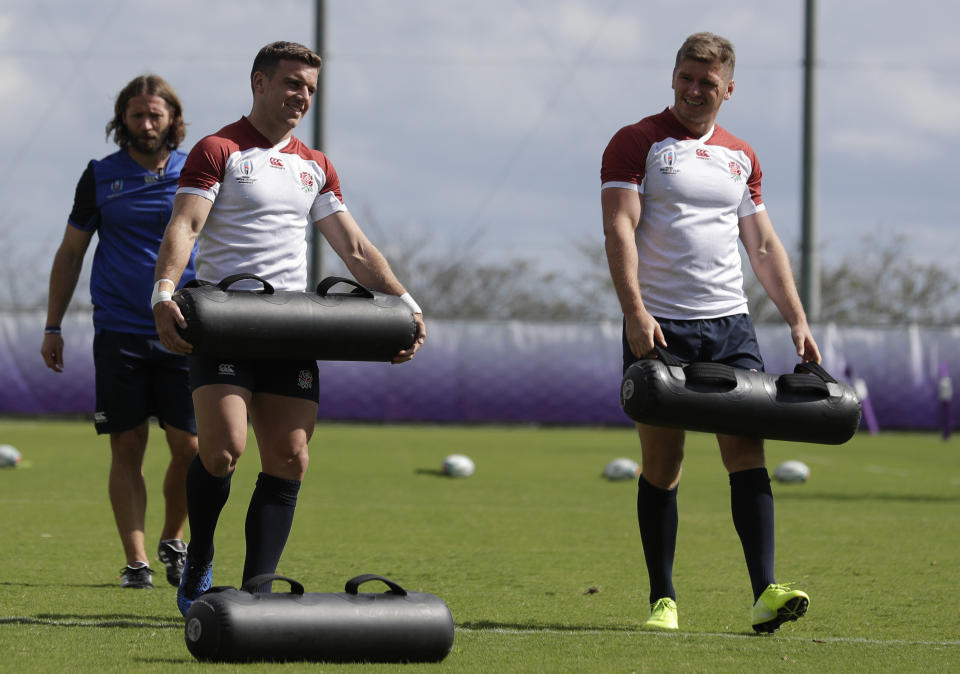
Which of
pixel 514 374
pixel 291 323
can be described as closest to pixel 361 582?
pixel 291 323

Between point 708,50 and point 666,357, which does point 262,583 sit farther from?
point 708,50

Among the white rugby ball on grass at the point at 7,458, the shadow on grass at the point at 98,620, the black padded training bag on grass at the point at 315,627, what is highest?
the black padded training bag on grass at the point at 315,627

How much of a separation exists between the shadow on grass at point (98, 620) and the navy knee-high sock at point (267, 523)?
367mm

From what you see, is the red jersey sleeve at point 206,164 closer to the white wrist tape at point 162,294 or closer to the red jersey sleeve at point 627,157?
the white wrist tape at point 162,294

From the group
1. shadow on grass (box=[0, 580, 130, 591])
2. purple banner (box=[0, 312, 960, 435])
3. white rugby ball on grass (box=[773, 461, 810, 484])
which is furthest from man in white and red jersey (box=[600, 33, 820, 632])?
purple banner (box=[0, 312, 960, 435])

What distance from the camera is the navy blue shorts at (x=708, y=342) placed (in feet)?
17.7

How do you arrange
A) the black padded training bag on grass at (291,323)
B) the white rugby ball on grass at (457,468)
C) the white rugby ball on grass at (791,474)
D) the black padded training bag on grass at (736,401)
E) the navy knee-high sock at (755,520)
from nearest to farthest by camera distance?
the black padded training bag on grass at (291,323) → the black padded training bag on grass at (736,401) → the navy knee-high sock at (755,520) → the white rugby ball on grass at (791,474) → the white rugby ball on grass at (457,468)

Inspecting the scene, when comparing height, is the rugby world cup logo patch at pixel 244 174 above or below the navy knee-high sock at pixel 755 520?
above

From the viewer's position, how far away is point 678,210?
543 centimetres

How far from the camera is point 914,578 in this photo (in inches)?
273

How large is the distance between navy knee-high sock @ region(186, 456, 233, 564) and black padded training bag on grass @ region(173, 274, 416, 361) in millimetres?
545

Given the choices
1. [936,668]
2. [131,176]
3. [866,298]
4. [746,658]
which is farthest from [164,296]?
[866,298]

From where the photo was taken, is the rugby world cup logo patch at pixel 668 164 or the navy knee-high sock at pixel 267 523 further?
the rugby world cup logo patch at pixel 668 164

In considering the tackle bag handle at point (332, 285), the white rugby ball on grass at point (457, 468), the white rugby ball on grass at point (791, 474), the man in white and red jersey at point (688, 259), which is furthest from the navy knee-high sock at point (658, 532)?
the white rugby ball on grass at point (457, 468)
